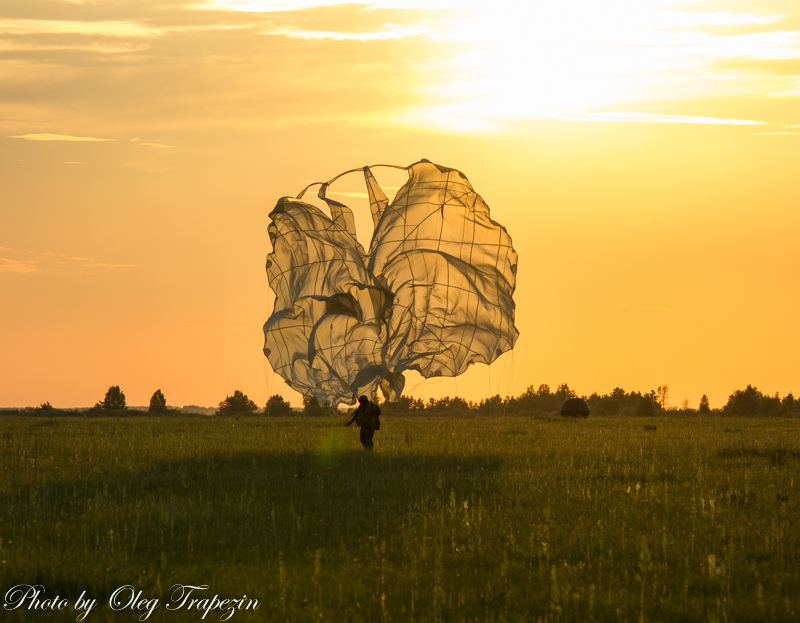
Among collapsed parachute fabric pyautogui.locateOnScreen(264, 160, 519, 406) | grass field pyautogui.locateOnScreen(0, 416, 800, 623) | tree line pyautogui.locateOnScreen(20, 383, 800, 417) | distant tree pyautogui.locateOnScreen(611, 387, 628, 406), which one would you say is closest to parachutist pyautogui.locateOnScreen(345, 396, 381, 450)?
collapsed parachute fabric pyautogui.locateOnScreen(264, 160, 519, 406)

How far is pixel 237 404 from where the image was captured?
102438 millimetres

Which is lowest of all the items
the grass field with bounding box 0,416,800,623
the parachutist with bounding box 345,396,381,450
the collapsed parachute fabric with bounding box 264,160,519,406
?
the grass field with bounding box 0,416,800,623

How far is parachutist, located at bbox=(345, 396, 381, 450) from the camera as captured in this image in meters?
24.4

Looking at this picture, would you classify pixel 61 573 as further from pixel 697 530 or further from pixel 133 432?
pixel 133 432

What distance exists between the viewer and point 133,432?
3600cm

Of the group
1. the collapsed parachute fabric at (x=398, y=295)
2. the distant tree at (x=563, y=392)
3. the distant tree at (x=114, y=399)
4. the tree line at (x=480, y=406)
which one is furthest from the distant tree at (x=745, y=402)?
the collapsed parachute fabric at (x=398, y=295)

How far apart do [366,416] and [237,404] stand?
80.4 metres

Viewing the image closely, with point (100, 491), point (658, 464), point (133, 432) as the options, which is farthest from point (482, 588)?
point (133, 432)

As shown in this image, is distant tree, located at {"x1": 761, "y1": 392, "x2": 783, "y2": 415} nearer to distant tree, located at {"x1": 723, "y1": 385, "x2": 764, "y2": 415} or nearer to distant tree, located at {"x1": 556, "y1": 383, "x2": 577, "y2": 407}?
distant tree, located at {"x1": 723, "y1": 385, "x2": 764, "y2": 415}

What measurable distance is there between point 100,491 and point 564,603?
11.3 meters

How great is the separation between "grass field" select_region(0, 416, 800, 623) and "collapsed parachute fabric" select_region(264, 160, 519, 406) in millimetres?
2679

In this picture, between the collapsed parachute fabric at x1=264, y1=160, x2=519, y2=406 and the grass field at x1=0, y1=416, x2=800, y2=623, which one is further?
the collapsed parachute fabric at x1=264, y1=160, x2=519, y2=406

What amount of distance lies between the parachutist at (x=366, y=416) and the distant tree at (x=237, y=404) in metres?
77.6

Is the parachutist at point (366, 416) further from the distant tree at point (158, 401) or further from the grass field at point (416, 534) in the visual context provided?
the distant tree at point (158, 401)
